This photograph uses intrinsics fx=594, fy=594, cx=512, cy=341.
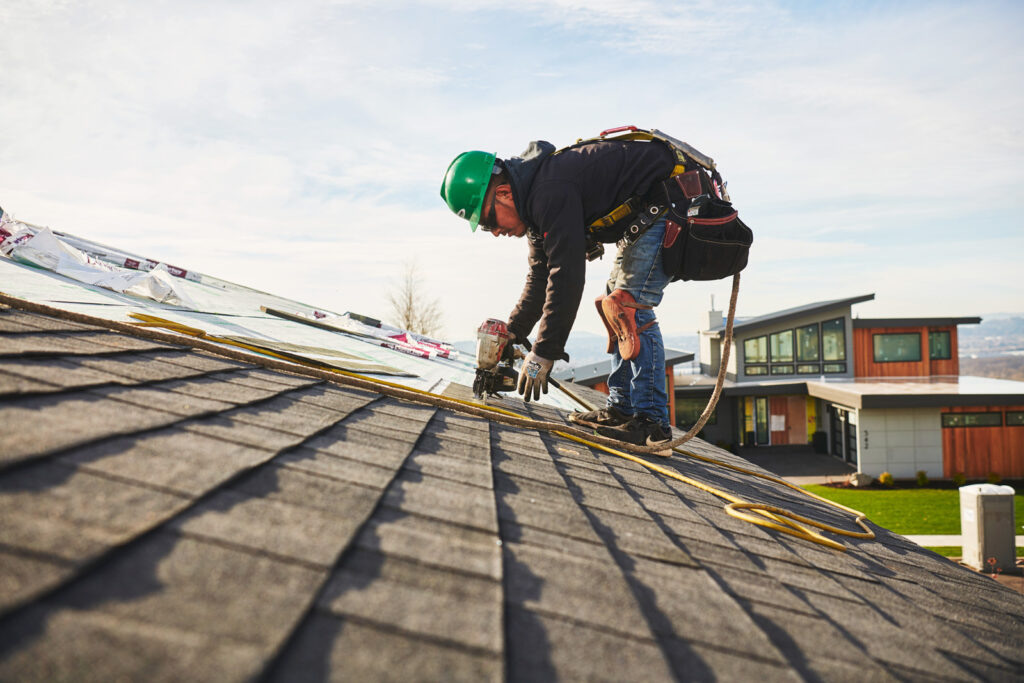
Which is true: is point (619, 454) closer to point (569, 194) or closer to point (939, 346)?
point (569, 194)

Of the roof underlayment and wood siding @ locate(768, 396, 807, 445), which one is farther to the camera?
wood siding @ locate(768, 396, 807, 445)

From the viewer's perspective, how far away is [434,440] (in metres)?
2.01

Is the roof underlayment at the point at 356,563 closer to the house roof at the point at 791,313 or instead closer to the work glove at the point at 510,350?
the work glove at the point at 510,350

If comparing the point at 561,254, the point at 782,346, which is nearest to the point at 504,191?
the point at 561,254

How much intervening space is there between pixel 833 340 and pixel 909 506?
8.37 m

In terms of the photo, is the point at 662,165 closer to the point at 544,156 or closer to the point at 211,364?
the point at 544,156

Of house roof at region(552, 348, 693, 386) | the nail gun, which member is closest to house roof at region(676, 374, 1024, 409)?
house roof at region(552, 348, 693, 386)

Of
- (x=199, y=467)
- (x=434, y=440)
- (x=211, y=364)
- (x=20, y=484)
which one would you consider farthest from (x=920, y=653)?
(x=211, y=364)

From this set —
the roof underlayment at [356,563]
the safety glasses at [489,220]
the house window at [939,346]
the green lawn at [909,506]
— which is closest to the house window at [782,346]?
the house window at [939,346]

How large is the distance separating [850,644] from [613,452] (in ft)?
5.67

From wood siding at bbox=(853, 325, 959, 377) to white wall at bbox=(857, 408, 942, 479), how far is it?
411 cm

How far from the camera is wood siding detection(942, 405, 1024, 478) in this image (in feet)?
56.9

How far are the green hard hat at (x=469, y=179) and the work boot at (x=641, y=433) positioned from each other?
1409 mm

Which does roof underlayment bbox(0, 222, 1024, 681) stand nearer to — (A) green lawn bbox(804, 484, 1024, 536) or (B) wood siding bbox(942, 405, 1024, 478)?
(A) green lawn bbox(804, 484, 1024, 536)
